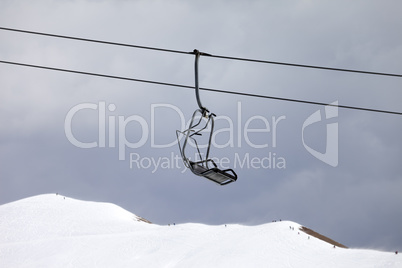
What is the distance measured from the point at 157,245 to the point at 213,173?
43678mm

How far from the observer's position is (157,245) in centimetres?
5128

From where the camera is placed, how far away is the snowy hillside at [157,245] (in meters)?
46.0

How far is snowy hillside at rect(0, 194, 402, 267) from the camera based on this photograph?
4597cm

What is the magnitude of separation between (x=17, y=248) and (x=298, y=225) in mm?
29132

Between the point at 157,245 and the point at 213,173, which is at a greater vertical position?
the point at 213,173

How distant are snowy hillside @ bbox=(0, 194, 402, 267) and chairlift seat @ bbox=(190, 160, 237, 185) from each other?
121ft

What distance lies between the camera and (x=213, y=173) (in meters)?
8.95

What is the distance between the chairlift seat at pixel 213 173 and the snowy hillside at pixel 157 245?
1448 inches

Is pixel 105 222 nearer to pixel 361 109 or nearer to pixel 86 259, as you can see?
pixel 86 259

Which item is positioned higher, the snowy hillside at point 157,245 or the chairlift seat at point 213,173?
the chairlift seat at point 213,173

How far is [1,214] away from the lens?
210 ft

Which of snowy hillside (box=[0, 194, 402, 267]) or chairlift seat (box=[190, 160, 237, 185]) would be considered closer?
chairlift seat (box=[190, 160, 237, 185])

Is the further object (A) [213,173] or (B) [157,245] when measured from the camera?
(B) [157,245]

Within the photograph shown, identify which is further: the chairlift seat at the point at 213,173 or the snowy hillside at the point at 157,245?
the snowy hillside at the point at 157,245
